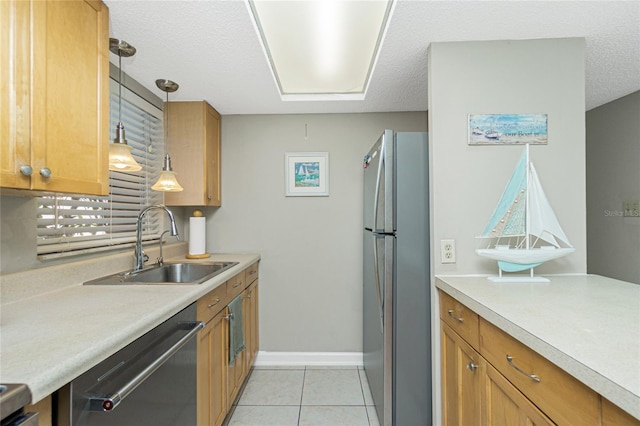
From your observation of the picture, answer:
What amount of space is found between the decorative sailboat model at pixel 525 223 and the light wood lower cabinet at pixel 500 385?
334mm

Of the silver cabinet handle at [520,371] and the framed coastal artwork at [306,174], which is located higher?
the framed coastal artwork at [306,174]

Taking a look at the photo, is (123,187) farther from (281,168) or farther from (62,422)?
(62,422)

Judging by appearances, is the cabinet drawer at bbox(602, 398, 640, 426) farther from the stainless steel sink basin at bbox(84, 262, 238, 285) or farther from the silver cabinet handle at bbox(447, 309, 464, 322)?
the stainless steel sink basin at bbox(84, 262, 238, 285)

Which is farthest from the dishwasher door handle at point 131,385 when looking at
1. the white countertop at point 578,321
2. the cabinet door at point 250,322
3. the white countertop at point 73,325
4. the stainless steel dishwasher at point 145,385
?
the white countertop at point 578,321

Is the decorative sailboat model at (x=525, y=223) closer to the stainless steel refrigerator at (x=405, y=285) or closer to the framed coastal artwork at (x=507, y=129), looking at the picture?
the framed coastal artwork at (x=507, y=129)

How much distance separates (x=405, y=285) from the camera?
5.58 ft

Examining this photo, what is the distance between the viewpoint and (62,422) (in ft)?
2.37

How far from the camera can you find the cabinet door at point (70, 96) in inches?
39.4

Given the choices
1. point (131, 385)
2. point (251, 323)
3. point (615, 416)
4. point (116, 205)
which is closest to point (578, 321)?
point (615, 416)

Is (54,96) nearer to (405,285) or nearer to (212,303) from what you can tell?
(212,303)

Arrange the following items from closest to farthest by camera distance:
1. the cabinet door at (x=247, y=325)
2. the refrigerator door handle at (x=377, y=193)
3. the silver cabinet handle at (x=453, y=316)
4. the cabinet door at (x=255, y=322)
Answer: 1. the silver cabinet handle at (x=453, y=316)
2. the refrigerator door handle at (x=377, y=193)
3. the cabinet door at (x=247, y=325)
4. the cabinet door at (x=255, y=322)

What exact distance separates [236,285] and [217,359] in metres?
0.49

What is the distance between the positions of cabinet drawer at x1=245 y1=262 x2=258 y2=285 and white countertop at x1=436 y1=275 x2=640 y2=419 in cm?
149

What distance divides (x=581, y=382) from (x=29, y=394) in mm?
1195
